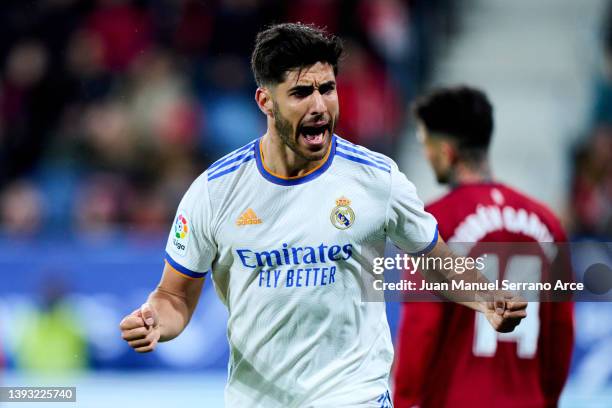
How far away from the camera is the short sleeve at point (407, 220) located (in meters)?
4.19

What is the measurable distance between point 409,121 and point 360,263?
7.20 metres

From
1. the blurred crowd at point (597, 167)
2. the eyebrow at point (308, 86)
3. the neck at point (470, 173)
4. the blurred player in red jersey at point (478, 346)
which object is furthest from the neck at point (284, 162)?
the blurred crowd at point (597, 167)

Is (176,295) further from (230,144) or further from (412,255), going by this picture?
(230,144)

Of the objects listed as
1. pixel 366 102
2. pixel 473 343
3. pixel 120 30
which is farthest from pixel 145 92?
pixel 473 343

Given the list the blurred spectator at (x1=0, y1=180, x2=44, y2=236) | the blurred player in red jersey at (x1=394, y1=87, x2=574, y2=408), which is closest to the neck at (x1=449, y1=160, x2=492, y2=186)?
the blurred player in red jersey at (x1=394, y1=87, x2=574, y2=408)

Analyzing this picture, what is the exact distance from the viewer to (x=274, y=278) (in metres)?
4.11

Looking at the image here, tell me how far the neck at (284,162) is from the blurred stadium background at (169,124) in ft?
16.2

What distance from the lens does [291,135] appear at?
4152 mm

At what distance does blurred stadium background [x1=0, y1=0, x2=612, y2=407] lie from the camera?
30.6ft

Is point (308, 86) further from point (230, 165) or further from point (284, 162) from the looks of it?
point (230, 165)

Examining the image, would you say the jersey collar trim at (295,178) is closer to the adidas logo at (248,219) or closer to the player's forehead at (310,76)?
the adidas logo at (248,219)

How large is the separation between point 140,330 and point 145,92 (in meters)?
7.44

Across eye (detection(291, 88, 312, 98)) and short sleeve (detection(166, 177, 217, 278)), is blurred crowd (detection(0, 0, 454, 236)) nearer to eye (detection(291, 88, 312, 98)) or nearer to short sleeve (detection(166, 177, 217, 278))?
short sleeve (detection(166, 177, 217, 278))

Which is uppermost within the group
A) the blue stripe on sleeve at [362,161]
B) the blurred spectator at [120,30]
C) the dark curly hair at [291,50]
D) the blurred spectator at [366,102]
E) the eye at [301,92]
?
the blurred spectator at [120,30]
